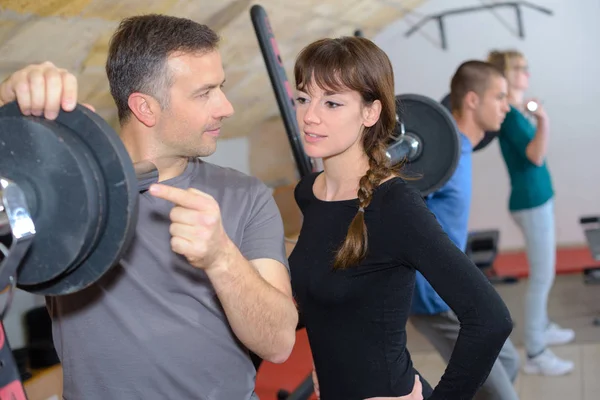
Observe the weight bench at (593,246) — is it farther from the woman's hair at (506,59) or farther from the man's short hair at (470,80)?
the man's short hair at (470,80)

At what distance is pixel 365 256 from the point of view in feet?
5.08

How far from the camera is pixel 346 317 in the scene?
1586 mm

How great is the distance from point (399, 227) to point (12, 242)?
80 cm

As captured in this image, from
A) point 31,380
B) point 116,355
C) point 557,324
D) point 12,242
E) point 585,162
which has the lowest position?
point 557,324

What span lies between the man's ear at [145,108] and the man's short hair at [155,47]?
0.04 ft

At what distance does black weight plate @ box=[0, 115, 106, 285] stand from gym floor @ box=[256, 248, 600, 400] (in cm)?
280

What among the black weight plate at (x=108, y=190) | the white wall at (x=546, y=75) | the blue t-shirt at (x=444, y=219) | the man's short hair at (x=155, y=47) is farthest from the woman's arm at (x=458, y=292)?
the white wall at (x=546, y=75)

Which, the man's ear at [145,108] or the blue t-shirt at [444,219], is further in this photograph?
the blue t-shirt at [444,219]

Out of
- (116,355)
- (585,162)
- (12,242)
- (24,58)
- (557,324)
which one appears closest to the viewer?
(12,242)

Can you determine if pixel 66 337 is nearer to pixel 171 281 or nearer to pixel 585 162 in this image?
pixel 171 281

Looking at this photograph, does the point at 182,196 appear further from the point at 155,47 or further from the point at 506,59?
the point at 506,59

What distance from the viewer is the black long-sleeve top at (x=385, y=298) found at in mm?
1443

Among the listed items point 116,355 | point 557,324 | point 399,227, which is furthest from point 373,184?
point 557,324

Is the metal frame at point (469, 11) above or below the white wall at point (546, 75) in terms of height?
above
